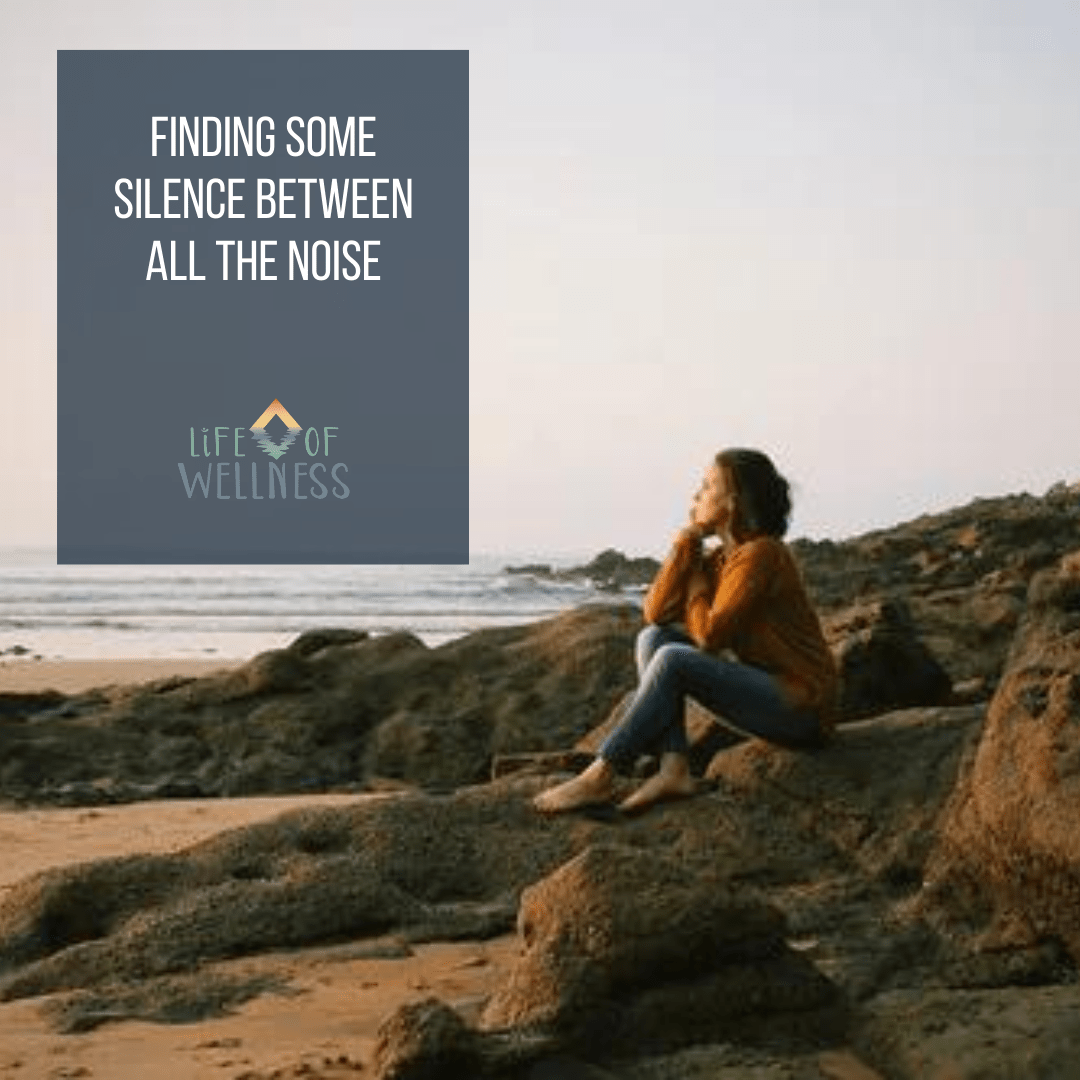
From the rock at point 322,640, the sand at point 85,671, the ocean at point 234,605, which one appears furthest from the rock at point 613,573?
the rock at point 322,640

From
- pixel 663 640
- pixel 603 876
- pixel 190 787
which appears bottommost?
pixel 190 787

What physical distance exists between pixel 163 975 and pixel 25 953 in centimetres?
78

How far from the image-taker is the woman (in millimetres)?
6648

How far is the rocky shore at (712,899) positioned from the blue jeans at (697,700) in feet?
0.56

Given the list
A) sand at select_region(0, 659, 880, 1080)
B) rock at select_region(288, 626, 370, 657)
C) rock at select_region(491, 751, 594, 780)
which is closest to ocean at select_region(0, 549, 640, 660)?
rock at select_region(288, 626, 370, 657)

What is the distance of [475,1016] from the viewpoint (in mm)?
5082

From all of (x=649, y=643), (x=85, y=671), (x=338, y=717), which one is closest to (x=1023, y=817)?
(x=649, y=643)

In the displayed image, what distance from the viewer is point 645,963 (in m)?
4.64

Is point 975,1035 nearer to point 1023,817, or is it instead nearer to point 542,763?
point 1023,817

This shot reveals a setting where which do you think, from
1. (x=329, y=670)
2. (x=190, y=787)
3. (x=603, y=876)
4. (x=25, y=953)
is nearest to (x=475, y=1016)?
(x=603, y=876)

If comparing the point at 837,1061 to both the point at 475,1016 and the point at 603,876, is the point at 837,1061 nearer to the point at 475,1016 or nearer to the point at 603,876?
the point at 603,876

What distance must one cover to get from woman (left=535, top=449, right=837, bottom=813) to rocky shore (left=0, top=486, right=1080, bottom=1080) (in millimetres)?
151

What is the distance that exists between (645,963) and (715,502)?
2522 millimetres

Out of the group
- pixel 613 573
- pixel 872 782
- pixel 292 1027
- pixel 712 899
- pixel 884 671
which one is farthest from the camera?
pixel 613 573
